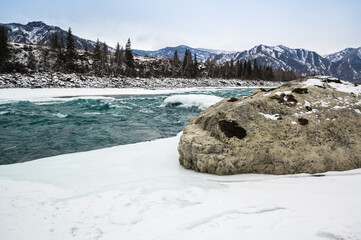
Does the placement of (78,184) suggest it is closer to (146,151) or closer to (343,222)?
(146,151)

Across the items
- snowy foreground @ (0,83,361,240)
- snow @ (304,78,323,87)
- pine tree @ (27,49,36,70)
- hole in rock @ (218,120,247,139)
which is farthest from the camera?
pine tree @ (27,49,36,70)

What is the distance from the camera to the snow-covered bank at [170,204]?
5.43 ft

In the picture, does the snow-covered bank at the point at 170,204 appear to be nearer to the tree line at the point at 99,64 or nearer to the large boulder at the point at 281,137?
the large boulder at the point at 281,137

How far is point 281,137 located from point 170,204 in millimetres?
2374

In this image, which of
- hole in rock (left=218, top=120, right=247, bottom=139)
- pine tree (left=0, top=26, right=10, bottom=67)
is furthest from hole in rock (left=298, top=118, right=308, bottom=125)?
pine tree (left=0, top=26, right=10, bottom=67)

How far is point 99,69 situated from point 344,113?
195 ft

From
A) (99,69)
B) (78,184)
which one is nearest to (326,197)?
(78,184)

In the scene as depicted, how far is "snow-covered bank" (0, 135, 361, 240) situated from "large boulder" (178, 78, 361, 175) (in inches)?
8.2

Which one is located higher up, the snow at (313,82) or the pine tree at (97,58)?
the pine tree at (97,58)

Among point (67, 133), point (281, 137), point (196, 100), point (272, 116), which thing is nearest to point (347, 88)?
point (272, 116)

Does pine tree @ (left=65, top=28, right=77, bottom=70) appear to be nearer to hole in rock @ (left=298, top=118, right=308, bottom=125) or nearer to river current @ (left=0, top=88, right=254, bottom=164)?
river current @ (left=0, top=88, right=254, bottom=164)

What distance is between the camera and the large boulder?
3191mm

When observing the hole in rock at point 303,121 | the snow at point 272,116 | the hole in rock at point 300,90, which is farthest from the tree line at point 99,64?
the hole in rock at point 303,121

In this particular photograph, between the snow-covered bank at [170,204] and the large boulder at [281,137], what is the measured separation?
0.69ft
